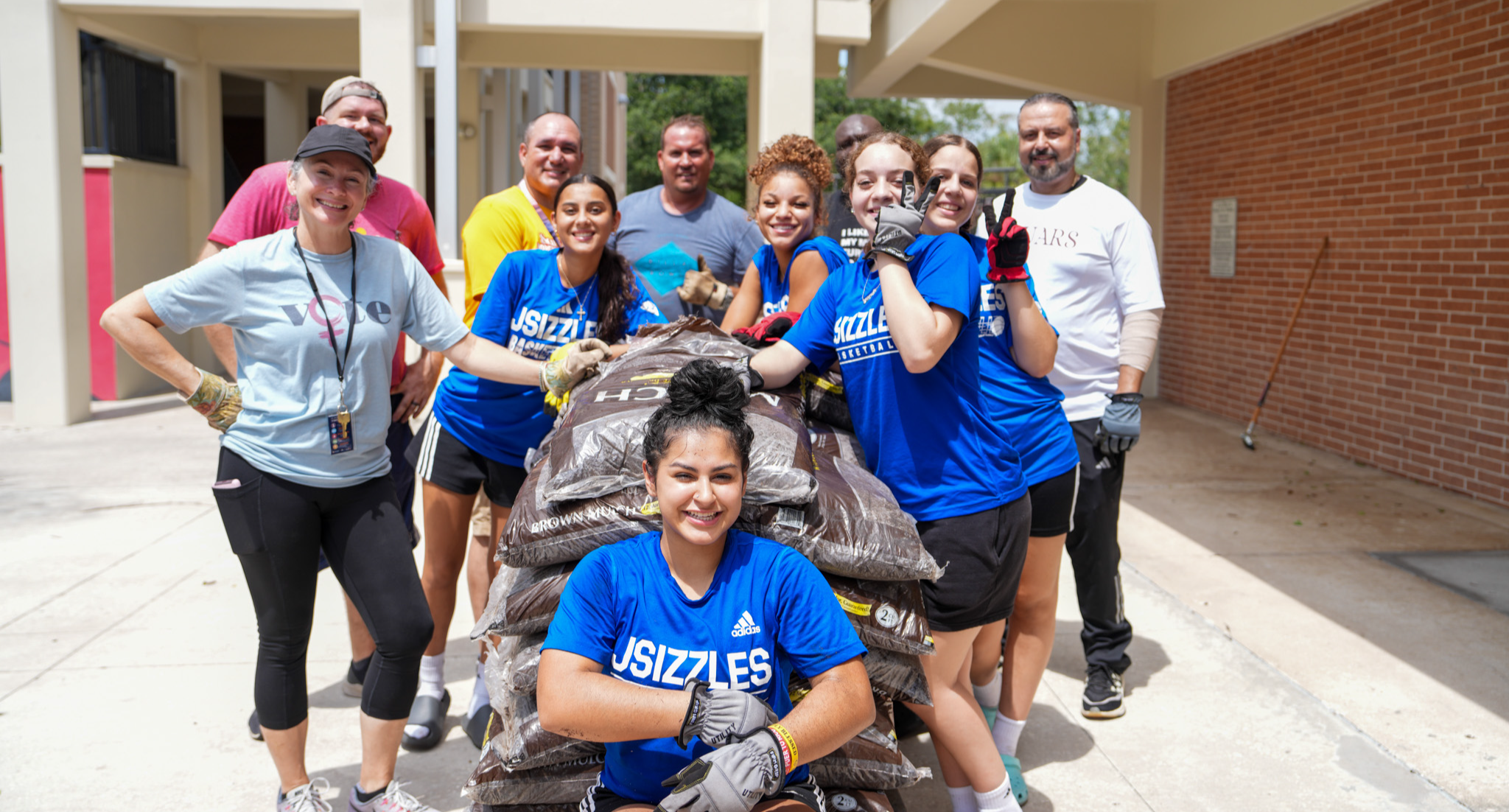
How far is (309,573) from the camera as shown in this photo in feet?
9.31

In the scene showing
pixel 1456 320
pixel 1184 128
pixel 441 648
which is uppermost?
pixel 1184 128

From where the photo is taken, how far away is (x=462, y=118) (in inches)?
464

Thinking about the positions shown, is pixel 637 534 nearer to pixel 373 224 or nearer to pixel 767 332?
pixel 767 332

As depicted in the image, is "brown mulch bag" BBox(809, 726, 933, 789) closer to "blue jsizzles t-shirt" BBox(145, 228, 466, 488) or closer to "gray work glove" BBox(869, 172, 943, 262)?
"gray work glove" BBox(869, 172, 943, 262)

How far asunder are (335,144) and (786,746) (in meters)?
1.78

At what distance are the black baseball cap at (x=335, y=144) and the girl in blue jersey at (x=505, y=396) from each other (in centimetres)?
71

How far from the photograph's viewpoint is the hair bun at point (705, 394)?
7.39 ft

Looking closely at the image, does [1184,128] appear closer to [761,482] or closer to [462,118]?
[462,118]

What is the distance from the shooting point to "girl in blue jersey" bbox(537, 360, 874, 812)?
211 cm

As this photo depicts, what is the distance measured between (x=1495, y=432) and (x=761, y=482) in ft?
19.8

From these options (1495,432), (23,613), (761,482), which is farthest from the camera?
(1495,432)

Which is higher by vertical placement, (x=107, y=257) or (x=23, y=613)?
(x=107, y=257)

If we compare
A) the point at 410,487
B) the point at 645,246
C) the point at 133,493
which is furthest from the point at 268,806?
the point at 133,493

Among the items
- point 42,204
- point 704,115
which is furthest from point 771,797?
point 704,115
